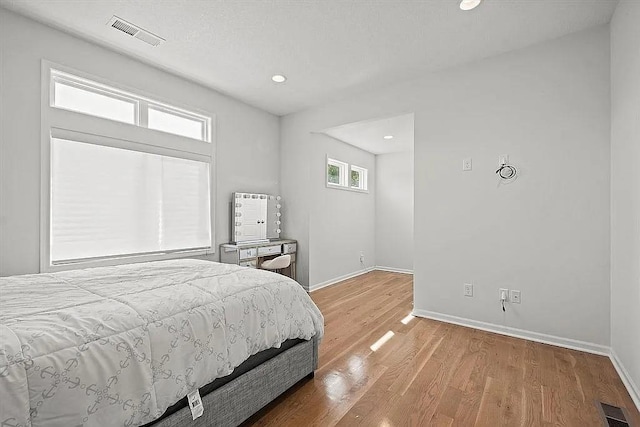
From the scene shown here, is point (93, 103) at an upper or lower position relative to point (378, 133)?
lower

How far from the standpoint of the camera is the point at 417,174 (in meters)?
3.54

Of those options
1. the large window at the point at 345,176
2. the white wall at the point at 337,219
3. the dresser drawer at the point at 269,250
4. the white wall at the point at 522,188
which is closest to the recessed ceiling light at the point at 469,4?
the white wall at the point at 522,188

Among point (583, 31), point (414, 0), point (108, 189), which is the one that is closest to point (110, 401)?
point (108, 189)

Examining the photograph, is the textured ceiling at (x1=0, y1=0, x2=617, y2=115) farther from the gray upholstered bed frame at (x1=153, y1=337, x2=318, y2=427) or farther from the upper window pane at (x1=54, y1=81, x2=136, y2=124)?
the gray upholstered bed frame at (x1=153, y1=337, x2=318, y2=427)

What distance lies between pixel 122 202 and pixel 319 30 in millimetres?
2508

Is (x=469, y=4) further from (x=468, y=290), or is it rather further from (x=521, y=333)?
(x=521, y=333)

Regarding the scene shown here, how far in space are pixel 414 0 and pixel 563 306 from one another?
283 cm

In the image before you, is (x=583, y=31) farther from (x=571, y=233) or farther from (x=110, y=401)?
(x=110, y=401)

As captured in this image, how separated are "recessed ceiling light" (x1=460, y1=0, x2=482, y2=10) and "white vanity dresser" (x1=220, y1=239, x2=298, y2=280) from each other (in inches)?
128

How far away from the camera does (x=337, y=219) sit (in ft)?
17.4

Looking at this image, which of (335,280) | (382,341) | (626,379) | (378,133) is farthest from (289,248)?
(626,379)

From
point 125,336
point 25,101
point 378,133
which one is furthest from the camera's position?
point 378,133

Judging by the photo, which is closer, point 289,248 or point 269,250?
point 269,250

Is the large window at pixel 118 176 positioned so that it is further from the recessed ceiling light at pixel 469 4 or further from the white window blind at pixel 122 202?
the recessed ceiling light at pixel 469 4
